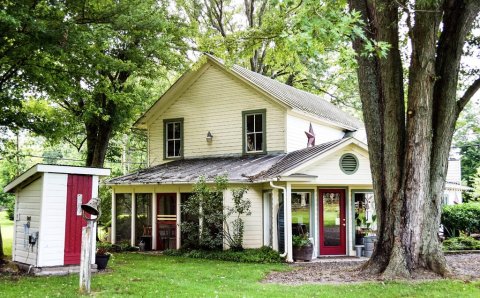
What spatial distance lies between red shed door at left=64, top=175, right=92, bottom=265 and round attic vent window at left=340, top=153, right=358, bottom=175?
809cm

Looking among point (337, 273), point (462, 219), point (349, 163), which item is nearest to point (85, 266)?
point (337, 273)

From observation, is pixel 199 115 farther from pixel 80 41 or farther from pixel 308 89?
pixel 308 89

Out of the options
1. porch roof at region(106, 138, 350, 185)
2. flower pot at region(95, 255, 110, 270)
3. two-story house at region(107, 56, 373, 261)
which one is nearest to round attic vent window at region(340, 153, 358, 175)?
two-story house at region(107, 56, 373, 261)

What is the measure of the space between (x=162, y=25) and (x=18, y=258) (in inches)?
330

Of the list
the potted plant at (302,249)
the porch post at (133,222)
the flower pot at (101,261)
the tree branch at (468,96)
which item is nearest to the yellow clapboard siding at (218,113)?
the porch post at (133,222)

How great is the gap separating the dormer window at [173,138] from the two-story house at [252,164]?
0.04m

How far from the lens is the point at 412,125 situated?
33.4 feet

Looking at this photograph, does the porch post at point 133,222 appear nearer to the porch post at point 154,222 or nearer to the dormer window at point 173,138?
the porch post at point 154,222

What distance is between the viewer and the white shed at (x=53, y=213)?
442 inches

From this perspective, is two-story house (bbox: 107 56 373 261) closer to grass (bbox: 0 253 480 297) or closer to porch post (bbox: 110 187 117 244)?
porch post (bbox: 110 187 117 244)

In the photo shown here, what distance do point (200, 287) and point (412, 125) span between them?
5.57 metres

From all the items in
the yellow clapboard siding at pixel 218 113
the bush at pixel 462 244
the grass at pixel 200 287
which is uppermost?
the yellow clapboard siding at pixel 218 113

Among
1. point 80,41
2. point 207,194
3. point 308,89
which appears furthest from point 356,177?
point 308,89

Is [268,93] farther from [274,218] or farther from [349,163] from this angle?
[274,218]
